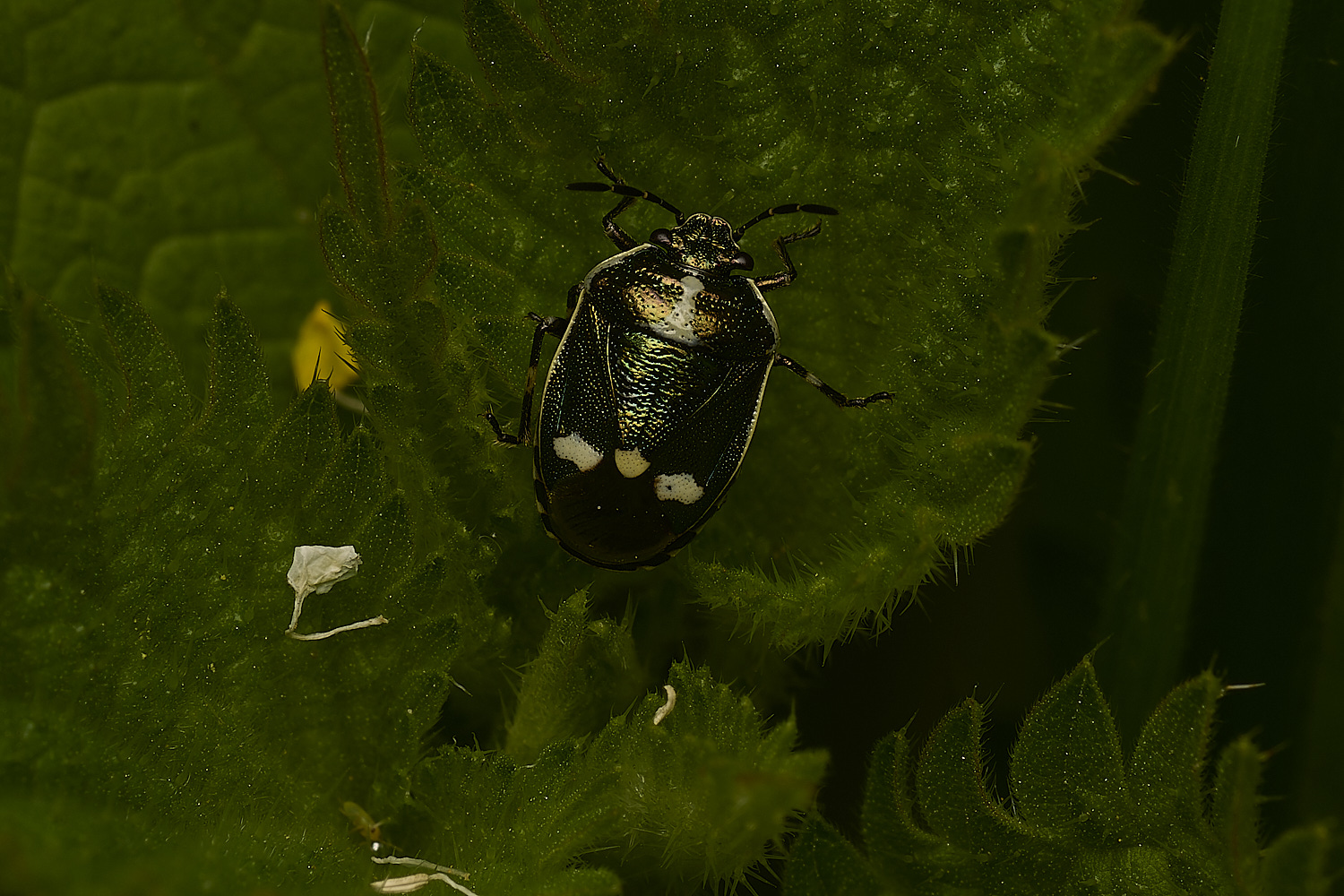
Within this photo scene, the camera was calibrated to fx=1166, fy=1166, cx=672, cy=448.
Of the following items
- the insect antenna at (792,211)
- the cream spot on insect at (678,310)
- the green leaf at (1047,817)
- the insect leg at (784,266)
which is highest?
the insect antenna at (792,211)

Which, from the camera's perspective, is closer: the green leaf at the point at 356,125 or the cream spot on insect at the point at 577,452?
the green leaf at the point at 356,125

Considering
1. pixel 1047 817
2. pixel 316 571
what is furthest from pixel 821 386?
pixel 316 571

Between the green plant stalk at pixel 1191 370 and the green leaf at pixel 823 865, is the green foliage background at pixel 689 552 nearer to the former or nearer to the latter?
the green leaf at pixel 823 865

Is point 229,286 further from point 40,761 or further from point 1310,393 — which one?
point 1310,393

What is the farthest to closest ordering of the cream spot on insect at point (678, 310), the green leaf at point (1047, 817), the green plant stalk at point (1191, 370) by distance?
the cream spot on insect at point (678, 310)
the green plant stalk at point (1191, 370)
the green leaf at point (1047, 817)

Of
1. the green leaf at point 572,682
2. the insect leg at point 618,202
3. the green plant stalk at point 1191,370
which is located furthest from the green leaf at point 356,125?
the green plant stalk at point 1191,370

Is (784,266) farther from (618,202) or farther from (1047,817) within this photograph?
(1047,817)

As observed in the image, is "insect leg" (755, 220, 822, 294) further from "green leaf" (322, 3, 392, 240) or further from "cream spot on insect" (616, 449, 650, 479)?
"green leaf" (322, 3, 392, 240)

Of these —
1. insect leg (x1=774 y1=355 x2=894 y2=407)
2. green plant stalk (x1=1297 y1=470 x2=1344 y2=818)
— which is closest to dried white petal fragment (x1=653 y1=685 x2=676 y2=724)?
insect leg (x1=774 y1=355 x2=894 y2=407)
